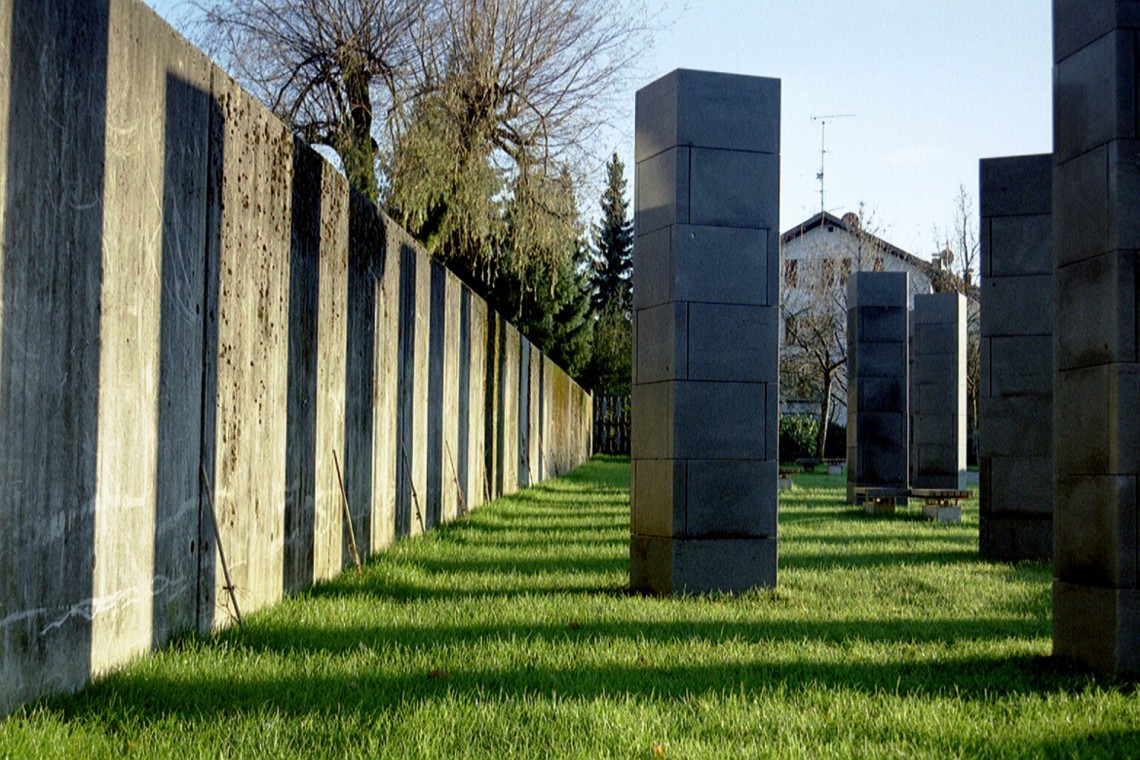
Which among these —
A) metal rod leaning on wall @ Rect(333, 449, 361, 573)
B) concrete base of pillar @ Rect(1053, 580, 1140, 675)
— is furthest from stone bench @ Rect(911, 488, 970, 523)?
concrete base of pillar @ Rect(1053, 580, 1140, 675)

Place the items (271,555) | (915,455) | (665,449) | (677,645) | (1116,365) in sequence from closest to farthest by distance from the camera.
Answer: (1116,365) → (677,645) → (271,555) → (665,449) → (915,455)

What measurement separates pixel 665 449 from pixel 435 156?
27.4 feet

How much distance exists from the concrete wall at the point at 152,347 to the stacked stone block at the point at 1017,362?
20.2ft

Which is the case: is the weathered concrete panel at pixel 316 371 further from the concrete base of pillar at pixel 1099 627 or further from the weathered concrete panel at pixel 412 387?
the concrete base of pillar at pixel 1099 627

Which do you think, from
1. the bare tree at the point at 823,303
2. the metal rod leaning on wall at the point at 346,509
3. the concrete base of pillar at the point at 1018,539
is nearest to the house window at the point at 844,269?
the bare tree at the point at 823,303

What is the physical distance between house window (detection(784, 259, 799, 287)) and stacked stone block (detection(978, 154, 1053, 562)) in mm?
34256

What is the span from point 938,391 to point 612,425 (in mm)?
30391

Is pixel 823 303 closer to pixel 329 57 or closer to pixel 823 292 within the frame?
pixel 823 292

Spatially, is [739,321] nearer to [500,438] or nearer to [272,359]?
[272,359]

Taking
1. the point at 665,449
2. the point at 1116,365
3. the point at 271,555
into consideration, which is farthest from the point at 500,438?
the point at 1116,365

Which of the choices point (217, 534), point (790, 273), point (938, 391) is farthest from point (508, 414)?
point (790, 273)

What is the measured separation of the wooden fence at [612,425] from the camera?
50.6 m

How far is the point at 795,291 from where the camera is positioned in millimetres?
46875

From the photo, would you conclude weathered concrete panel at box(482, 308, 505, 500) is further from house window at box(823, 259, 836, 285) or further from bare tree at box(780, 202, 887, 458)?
house window at box(823, 259, 836, 285)
